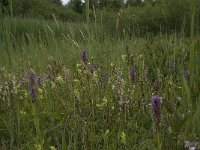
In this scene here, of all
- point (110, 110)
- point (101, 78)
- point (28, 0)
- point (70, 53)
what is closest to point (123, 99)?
point (110, 110)

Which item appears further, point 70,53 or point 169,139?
point 70,53

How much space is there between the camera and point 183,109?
1.46 metres

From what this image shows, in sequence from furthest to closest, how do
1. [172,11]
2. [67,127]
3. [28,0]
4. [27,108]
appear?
[28,0], [172,11], [27,108], [67,127]

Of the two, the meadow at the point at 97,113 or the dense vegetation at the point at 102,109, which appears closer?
the dense vegetation at the point at 102,109

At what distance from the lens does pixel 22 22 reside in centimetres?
1142

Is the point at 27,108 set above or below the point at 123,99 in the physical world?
below

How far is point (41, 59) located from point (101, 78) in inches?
47.8

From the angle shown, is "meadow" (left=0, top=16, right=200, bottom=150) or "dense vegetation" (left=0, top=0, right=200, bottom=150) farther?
"meadow" (left=0, top=16, right=200, bottom=150)

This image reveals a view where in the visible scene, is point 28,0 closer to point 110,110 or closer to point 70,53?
point 70,53

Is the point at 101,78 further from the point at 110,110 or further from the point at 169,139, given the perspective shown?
the point at 169,139

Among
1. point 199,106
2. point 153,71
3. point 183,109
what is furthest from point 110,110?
point 153,71

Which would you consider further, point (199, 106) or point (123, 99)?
point (123, 99)

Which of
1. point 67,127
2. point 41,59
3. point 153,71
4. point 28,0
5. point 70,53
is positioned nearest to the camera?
point 67,127

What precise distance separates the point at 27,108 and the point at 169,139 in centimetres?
113
